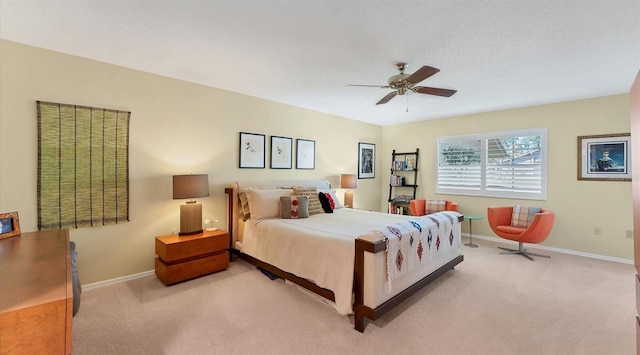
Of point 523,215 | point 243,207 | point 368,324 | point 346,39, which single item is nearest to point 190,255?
point 243,207

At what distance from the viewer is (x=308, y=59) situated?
291 centimetres

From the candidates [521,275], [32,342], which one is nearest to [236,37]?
[32,342]

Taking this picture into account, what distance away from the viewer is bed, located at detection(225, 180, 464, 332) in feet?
7.46

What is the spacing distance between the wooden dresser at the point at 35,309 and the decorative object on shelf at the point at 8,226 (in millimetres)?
874

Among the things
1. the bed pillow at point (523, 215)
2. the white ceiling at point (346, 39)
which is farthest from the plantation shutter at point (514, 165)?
the white ceiling at point (346, 39)

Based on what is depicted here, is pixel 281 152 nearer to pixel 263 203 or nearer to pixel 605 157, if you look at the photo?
pixel 263 203

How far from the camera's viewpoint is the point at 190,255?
3146 millimetres

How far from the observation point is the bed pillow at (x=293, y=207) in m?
3.63

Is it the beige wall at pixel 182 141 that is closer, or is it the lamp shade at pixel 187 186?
the beige wall at pixel 182 141

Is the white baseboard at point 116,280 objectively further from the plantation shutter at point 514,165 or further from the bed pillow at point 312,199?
the plantation shutter at point 514,165

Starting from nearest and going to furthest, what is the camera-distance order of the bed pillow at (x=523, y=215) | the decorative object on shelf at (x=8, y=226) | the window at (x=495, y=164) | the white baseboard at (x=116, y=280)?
the decorative object on shelf at (x=8, y=226) → the white baseboard at (x=116, y=280) → the bed pillow at (x=523, y=215) → the window at (x=495, y=164)

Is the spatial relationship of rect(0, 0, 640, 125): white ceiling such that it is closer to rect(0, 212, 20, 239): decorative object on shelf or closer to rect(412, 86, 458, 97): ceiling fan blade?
rect(412, 86, 458, 97): ceiling fan blade

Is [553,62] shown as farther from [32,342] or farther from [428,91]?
[32,342]

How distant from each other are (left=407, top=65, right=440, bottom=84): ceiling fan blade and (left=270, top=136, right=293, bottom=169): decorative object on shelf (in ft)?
8.05
